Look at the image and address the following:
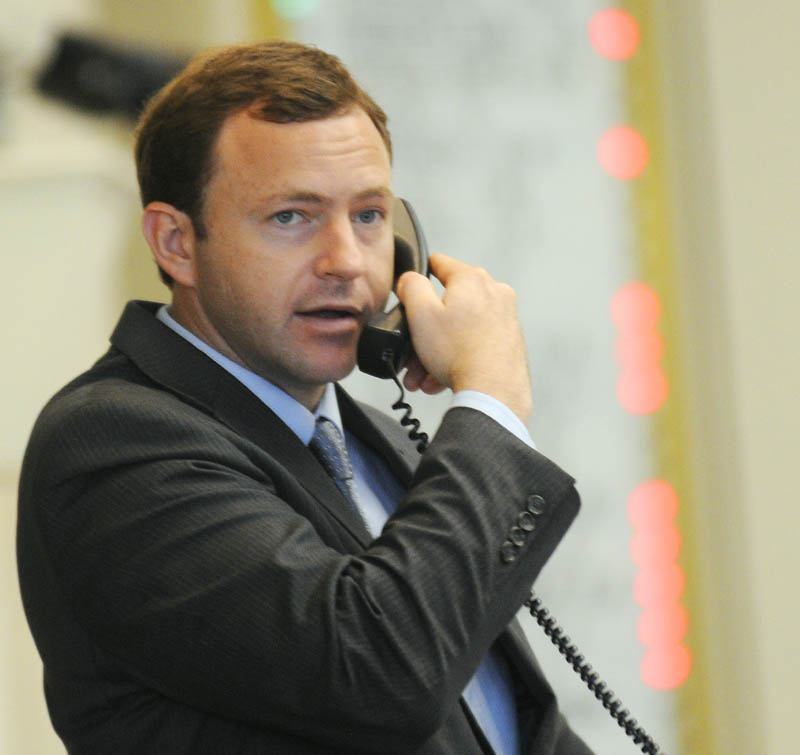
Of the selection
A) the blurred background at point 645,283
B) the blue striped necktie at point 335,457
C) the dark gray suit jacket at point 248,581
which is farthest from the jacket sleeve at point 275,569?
the blurred background at point 645,283

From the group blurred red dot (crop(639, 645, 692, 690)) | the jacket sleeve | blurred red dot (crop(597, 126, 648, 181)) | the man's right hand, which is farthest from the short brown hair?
blurred red dot (crop(639, 645, 692, 690))

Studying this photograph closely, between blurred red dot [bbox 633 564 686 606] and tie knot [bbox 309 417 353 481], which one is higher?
tie knot [bbox 309 417 353 481]

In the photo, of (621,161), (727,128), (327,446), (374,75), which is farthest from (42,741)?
(727,128)

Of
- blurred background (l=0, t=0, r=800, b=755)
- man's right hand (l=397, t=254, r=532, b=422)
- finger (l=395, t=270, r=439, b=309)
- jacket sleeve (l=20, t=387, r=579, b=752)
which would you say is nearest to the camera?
jacket sleeve (l=20, t=387, r=579, b=752)

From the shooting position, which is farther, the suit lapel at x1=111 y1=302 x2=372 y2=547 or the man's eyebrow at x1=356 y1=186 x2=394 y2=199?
the man's eyebrow at x1=356 y1=186 x2=394 y2=199

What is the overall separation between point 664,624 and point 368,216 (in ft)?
5.06

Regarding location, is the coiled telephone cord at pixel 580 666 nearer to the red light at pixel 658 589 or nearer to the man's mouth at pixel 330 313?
the man's mouth at pixel 330 313

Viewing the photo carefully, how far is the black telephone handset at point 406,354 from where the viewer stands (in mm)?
1396

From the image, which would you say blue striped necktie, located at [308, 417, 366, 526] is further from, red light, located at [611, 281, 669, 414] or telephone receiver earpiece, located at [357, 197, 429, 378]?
red light, located at [611, 281, 669, 414]

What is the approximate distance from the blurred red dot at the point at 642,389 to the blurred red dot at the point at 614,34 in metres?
0.64

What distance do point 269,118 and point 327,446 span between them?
0.35m

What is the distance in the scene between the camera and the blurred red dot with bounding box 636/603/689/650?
9.00 feet

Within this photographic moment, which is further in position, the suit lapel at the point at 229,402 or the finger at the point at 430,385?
the finger at the point at 430,385

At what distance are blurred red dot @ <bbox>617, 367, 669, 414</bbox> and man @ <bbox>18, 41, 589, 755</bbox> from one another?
1275mm
